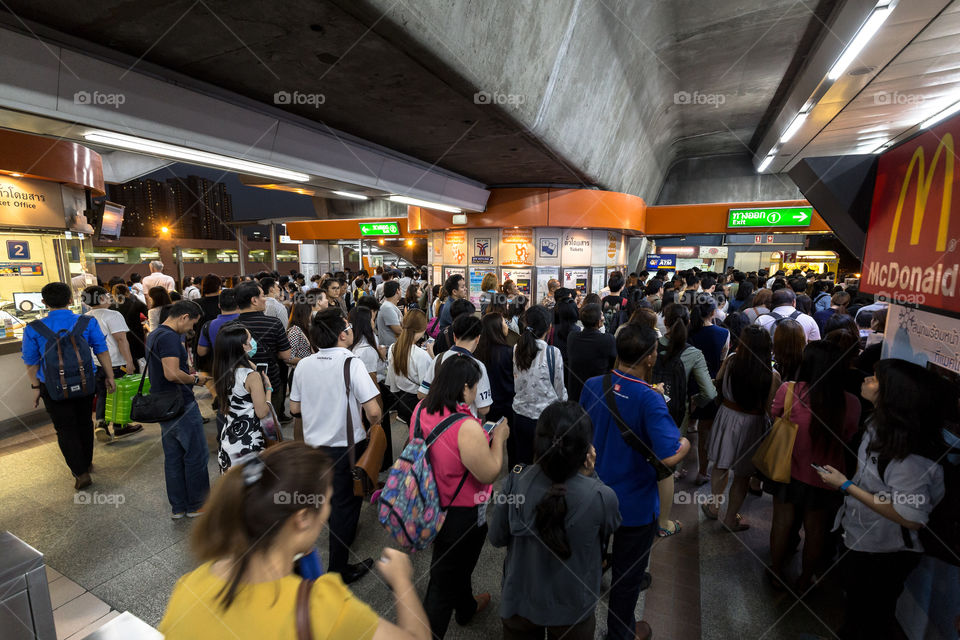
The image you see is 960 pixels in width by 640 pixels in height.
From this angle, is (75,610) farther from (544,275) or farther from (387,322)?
(544,275)

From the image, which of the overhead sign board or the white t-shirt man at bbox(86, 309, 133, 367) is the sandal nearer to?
the white t-shirt man at bbox(86, 309, 133, 367)

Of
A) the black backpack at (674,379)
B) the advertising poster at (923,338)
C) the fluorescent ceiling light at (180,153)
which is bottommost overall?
the black backpack at (674,379)

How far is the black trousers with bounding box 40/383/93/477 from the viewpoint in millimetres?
3938

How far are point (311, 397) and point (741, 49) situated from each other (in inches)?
353

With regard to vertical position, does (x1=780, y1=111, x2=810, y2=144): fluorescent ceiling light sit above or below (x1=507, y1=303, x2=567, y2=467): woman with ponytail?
above

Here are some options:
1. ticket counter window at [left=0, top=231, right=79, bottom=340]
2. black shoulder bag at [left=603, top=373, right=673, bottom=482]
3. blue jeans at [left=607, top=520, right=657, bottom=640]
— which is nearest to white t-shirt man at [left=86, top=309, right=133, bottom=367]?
ticket counter window at [left=0, top=231, right=79, bottom=340]

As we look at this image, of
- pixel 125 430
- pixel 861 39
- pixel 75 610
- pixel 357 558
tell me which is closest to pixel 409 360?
pixel 357 558

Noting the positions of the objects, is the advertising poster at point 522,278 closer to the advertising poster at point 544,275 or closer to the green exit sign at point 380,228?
the advertising poster at point 544,275

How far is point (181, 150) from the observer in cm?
344

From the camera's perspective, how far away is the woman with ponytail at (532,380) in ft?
11.4

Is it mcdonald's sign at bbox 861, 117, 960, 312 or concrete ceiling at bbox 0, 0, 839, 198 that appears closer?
mcdonald's sign at bbox 861, 117, 960, 312

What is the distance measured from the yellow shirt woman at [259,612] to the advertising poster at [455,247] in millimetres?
9130

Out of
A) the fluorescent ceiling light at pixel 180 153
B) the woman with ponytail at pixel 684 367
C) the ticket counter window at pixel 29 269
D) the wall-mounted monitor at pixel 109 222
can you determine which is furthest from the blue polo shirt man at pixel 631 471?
the wall-mounted monitor at pixel 109 222

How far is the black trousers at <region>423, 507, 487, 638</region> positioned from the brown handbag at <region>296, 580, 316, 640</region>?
47.3 inches
